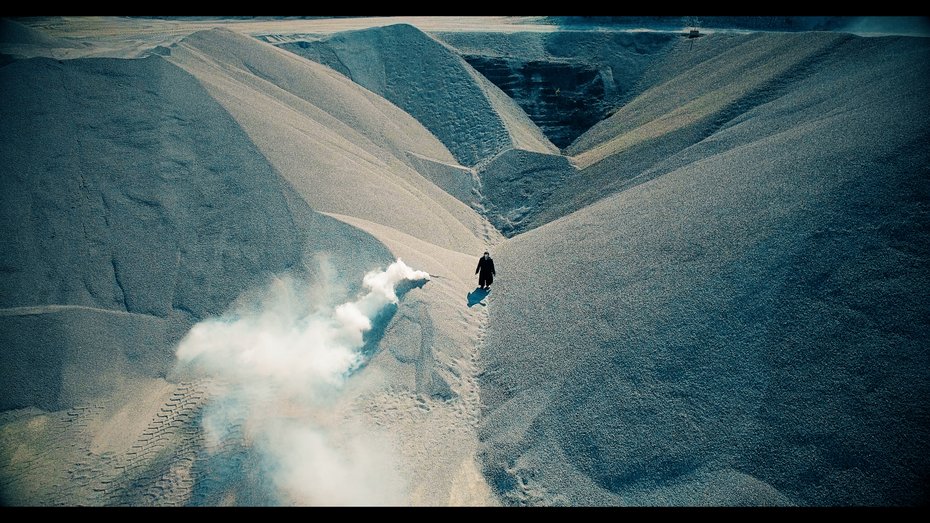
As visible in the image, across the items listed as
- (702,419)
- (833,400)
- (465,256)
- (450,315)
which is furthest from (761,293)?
(465,256)

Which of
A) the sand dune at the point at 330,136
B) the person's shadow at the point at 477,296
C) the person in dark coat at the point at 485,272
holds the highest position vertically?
the sand dune at the point at 330,136

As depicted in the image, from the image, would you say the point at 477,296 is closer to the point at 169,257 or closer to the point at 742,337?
the point at 742,337

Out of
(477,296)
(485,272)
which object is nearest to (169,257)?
(477,296)

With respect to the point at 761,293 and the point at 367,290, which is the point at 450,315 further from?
the point at 761,293

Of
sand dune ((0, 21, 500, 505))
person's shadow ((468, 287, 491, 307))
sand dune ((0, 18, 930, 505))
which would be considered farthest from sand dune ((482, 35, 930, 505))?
sand dune ((0, 21, 500, 505))

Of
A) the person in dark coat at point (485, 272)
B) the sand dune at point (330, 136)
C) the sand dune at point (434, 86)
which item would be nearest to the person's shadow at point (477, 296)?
the person in dark coat at point (485, 272)

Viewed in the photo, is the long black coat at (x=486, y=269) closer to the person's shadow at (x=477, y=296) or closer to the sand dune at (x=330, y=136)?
the person's shadow at (x=477, y=296)

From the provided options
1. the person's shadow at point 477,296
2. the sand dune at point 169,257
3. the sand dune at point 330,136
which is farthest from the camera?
the sand dune at point 330,136
